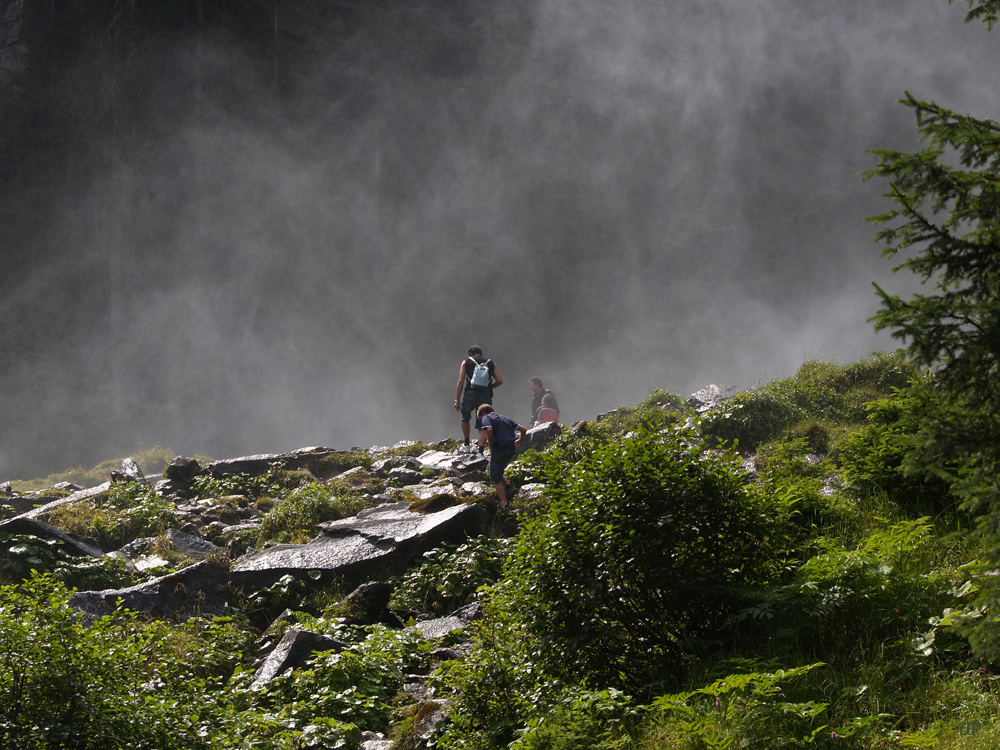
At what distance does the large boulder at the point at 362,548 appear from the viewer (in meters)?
7.62

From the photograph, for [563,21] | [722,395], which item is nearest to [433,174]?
[563,21]

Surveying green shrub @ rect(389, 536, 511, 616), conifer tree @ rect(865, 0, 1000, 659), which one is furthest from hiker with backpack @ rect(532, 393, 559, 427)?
conifer tree @ rect(865, 0, 1000, 659)

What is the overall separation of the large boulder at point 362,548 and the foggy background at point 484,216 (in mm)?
25601

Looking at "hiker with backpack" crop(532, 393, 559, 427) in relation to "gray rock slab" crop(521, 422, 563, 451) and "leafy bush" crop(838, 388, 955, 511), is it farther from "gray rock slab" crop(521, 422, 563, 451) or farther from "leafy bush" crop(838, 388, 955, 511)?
"leafy bush" crop(838, 388, 955, 511)

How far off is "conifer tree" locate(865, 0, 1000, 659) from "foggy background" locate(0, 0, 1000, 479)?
1265 inches

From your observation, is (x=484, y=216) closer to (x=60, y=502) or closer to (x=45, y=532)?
(x=60, y=502)

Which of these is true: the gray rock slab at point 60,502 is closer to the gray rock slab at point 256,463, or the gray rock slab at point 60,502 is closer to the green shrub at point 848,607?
the gray rock slab at point 256,463

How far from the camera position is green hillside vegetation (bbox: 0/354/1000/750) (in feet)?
9.63

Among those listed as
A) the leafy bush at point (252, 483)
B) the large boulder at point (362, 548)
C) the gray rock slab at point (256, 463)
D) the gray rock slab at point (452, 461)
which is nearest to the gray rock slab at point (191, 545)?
the large boulder at point (362, 548)

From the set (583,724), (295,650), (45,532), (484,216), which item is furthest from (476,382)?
(484,216)

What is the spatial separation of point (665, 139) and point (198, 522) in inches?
1649

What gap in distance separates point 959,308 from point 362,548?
22.0 ft

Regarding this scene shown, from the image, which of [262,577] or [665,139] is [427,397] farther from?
[262,577]

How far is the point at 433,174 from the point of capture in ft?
144
